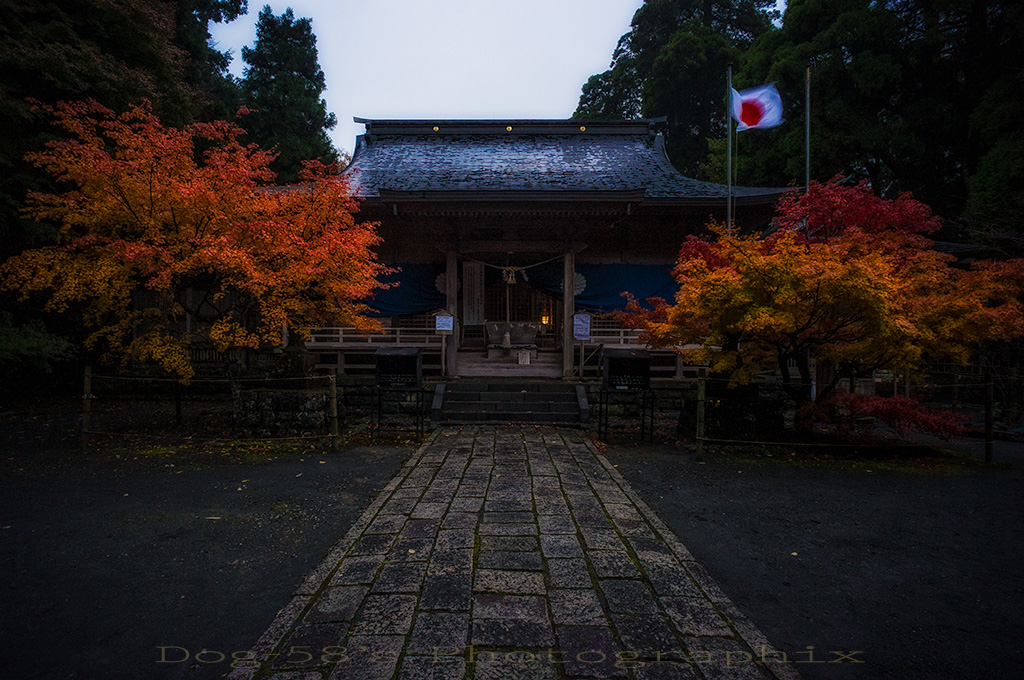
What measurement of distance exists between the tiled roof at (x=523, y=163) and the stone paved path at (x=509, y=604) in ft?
23.2

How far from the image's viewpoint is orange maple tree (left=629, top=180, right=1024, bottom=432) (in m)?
5.45

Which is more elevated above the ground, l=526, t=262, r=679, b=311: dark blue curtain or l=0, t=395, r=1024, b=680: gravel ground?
l=526, t=262, r=679, b=311: dark blue curtain

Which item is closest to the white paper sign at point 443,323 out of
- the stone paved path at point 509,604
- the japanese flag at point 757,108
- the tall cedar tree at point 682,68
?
the stone paved path at point 509,604

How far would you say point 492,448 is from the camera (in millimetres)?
6504

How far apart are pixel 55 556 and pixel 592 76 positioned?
33.0 m

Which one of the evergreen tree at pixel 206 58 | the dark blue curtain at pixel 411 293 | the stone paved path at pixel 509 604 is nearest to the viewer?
the stone paved path at pixel 509 604

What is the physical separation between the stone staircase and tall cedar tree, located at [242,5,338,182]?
12822 millimetres

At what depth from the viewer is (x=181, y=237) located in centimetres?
621

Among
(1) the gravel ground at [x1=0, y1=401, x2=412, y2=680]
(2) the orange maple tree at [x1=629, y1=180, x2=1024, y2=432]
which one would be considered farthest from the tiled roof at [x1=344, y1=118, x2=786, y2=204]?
(1) the gravel ground at [x1=0, y1=401, x2=412, y2=680]

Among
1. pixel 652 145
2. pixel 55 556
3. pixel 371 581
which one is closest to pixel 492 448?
pixel 371 581

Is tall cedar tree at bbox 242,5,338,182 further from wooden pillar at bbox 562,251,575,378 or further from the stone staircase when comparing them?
the stone staircase

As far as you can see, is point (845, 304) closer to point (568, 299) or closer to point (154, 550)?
point (568, 299)

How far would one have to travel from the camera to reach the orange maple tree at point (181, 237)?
596 cm

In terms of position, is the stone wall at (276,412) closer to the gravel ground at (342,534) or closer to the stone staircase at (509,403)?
the gravel ground at (342,534)
